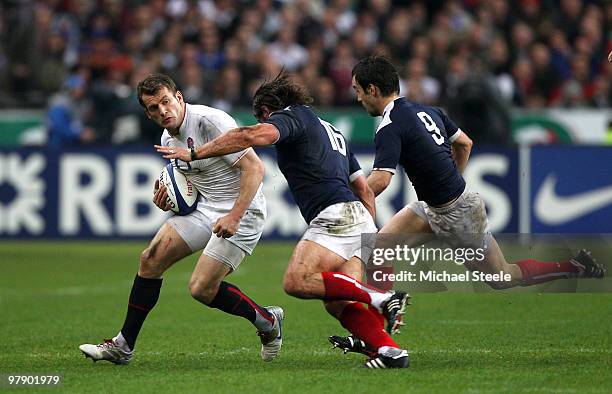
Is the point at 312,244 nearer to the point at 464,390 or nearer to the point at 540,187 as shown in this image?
the point at 464,390

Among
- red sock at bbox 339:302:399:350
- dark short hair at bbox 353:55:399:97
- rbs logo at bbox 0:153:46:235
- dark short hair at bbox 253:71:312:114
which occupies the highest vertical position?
dark short hair at bbox 353:55:399:97

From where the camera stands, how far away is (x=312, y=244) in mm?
8406

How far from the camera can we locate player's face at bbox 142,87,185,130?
8.65m

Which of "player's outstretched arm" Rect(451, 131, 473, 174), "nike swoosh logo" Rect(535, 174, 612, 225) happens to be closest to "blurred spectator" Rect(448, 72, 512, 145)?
"nike swoosh logo" Rect(535, 174, 612, 225)

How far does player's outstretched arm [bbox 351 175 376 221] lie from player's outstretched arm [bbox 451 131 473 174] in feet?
3.64

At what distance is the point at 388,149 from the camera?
873 cm

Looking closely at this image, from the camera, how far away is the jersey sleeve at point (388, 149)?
8688 millimetres

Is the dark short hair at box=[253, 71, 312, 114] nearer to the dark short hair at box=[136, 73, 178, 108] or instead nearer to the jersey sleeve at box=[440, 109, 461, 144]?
the dark short hair at box=[136, 73, 178, 108]

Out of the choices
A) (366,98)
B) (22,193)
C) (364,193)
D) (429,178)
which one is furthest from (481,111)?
(364,193)

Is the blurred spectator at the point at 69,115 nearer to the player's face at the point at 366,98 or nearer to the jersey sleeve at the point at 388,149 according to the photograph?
the player's face at the point at 366,98

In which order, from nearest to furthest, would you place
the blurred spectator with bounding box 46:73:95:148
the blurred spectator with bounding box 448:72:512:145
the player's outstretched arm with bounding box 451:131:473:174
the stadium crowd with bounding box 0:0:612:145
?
the player's outstretched arm with bounding box 451:131:473:174 → the blurred spectator with bounding box 46:73:95:148 → the blurred spectator with bounding box 448:72:512:145 → the stadium crowd with bounding box 0:0:612:145

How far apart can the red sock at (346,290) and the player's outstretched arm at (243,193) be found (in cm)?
68

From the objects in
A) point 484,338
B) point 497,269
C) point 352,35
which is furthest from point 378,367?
point 352,35

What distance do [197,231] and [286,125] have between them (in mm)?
1170
